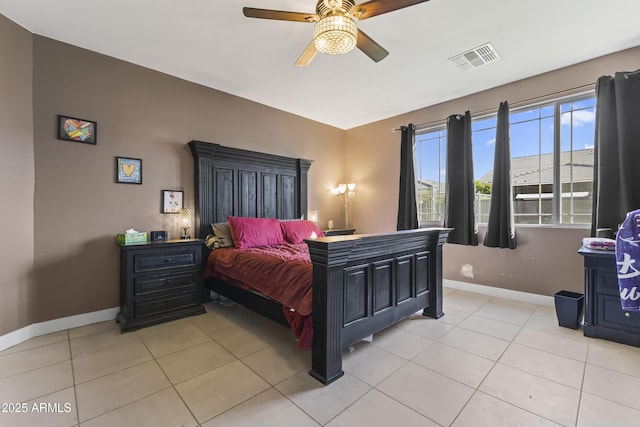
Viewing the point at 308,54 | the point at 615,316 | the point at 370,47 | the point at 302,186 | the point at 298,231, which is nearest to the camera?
the point at 370,47

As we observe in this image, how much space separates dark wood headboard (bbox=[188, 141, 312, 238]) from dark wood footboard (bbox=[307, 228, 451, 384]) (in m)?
2.26

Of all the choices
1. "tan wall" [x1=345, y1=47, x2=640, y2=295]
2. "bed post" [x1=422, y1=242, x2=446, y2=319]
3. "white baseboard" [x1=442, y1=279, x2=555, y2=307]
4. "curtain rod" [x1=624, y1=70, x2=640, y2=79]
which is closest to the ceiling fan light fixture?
"bed post" [x1=422, y1=242, x2=446, y2=319]

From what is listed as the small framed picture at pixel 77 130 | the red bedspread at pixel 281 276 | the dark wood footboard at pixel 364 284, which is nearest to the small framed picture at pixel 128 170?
the small framed picture at pixel 77 130

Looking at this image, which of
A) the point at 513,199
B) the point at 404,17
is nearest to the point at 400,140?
the point at 513,199

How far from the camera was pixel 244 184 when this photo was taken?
157 inches

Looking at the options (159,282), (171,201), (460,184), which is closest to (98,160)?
(171,201)

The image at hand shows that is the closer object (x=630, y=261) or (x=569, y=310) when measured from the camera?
(x=630, y=261)

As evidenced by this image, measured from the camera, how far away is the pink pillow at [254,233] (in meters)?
3.34

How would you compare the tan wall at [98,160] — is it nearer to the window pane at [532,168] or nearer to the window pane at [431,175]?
the window pane at [431,175]

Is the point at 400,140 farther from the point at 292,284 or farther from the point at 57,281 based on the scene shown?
the point at 57,281

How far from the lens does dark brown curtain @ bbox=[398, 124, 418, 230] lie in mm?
4469

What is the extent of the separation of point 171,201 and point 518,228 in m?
4.40

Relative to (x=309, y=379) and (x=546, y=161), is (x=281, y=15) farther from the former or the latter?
(x=546, y=161)

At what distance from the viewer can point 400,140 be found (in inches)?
186
